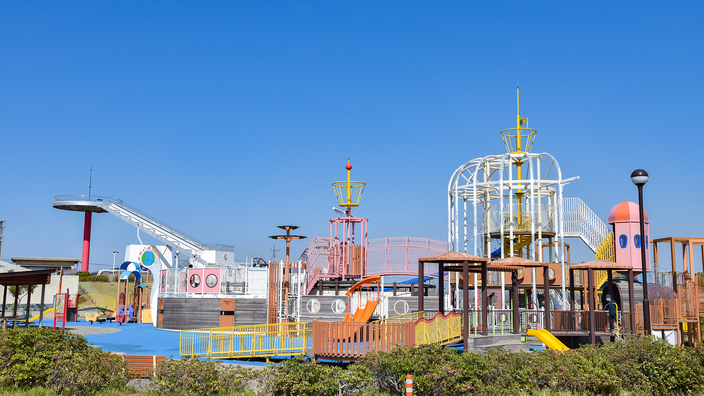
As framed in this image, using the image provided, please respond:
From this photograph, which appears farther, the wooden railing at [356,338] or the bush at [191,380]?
the wooden railing at [356,338]

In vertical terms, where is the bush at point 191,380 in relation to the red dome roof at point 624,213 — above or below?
below

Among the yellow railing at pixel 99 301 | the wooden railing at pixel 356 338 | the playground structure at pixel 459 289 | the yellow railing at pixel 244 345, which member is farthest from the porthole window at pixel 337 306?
the yellow railing at pixel 99 301

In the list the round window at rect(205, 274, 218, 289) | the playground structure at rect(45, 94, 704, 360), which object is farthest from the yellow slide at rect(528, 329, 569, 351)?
the round window at rect(205, 274, 218, 289)

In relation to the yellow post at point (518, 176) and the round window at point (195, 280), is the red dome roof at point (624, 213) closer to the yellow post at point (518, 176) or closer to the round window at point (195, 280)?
the yellow post at point (518, 176)

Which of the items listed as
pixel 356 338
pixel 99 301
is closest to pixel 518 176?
pixel 356 338

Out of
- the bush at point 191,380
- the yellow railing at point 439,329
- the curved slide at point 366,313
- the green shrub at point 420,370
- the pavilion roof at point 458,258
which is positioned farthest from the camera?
the curved slide at point 366,313

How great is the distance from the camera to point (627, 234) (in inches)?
1150

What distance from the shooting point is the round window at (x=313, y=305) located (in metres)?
28.3

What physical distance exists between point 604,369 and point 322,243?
21.3 metres

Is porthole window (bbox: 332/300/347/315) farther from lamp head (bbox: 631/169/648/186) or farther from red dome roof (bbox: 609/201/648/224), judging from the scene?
lamp head (bbox: 631/169/648/186)

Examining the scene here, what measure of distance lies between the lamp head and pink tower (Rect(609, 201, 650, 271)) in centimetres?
1429

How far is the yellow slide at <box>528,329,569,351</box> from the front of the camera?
18344 millimetres

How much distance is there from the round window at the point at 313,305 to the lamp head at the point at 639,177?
1617cm

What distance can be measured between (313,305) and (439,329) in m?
12.7
